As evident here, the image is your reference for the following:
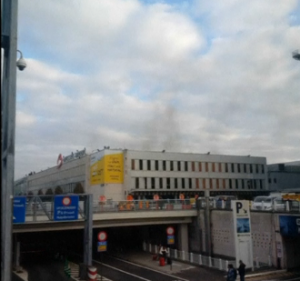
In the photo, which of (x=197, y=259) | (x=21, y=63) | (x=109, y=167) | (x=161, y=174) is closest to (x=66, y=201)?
(x=197, y=259)

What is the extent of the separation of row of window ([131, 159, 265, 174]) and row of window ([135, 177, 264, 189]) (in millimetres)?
1739

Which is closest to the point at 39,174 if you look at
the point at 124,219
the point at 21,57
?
the point at 124,219

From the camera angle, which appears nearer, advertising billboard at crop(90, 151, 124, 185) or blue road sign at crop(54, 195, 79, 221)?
blue road sign at crop(54, 195, 79, 221)

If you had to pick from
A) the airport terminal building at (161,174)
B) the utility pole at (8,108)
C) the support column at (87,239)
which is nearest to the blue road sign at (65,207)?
the support column at (87,239)

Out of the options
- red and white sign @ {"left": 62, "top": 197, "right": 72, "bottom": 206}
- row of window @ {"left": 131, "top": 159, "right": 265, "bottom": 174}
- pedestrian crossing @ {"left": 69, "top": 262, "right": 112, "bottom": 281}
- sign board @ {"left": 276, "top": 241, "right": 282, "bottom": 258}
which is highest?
row of window @ {"left": 131, "top": 159, "right": 265, "bottom": 174}

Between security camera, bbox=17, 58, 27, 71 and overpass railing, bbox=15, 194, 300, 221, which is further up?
security camera, bbox=17, 58, 27, 71

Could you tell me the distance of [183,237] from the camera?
36781mm

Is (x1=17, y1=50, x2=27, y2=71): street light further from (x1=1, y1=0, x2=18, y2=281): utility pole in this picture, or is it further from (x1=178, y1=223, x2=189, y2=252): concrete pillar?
(x1=178, y1=223, x2=189, y2=252): concrete pillar

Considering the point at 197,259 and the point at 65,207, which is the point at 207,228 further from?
the point at 65,207

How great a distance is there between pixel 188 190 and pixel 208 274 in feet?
127

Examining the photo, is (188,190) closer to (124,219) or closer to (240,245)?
(124,219)

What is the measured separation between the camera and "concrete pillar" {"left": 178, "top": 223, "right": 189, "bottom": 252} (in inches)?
1442

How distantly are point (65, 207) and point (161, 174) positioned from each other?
38.5m

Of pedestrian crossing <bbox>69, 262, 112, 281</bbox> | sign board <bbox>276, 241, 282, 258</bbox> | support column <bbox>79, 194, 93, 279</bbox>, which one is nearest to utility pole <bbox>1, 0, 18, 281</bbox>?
support column <bbox>79, 194, 93, 279</bbox>
